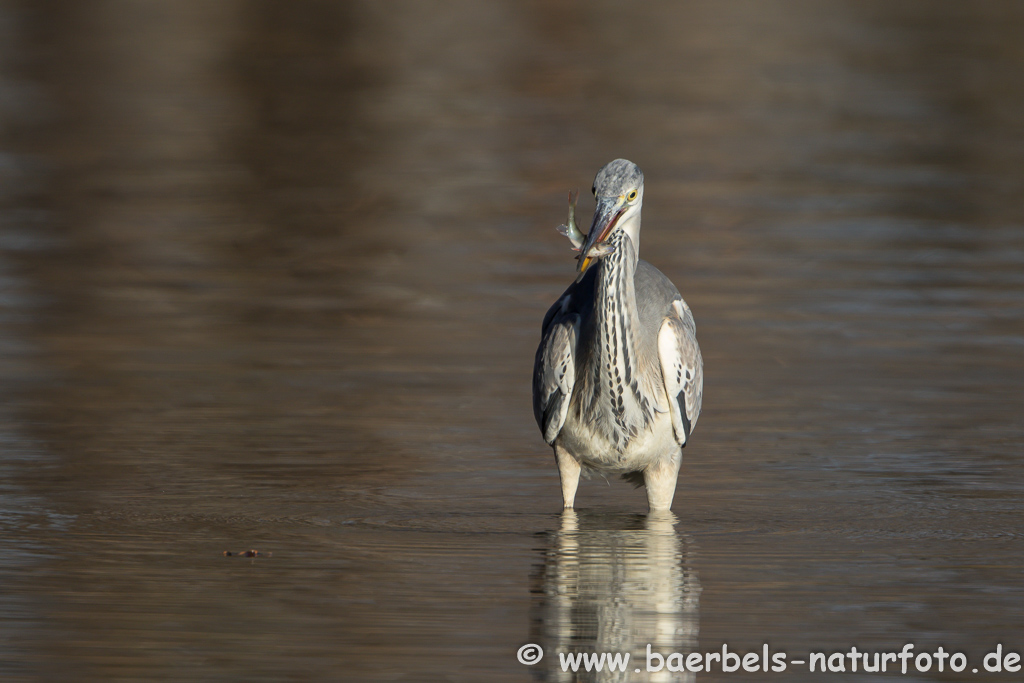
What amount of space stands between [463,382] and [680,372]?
9.93ft

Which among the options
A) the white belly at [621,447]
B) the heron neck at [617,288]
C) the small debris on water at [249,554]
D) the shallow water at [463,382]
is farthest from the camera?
the white belly at [621,447]

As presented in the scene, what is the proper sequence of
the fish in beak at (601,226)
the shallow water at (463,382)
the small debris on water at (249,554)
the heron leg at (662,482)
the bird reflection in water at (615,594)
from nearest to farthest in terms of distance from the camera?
the bird reflection in water at (615,594), the shallow water at (463,382), the small debris on water at (249,554), the fish in beak at (601,226), the heron leg at (662,482)

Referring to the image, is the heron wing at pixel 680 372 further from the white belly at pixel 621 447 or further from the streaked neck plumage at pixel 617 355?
the streaked neck plumage at pixel 617 355

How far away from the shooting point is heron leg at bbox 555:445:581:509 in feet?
30.1

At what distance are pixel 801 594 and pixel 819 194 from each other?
43.0 feet

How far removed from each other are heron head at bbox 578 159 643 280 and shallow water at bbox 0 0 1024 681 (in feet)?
4.87

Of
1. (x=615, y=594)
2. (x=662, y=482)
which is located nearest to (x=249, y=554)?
(x=615, y=594)

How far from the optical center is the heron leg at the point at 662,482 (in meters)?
9.12

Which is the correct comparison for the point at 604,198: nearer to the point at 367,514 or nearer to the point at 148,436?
the point at 367,514

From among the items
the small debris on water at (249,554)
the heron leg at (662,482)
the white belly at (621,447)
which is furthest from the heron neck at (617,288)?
the small debris on water at (249,554)

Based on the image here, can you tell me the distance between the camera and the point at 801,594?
7.61 metres

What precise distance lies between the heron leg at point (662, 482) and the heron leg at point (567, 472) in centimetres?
36

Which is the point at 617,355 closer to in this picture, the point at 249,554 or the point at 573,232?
the point at 573,232

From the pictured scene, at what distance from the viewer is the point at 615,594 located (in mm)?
7703
